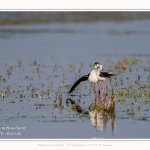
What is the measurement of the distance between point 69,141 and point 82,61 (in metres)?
8.02

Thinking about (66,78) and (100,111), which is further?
(66,78)

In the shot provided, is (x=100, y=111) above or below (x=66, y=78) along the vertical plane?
below

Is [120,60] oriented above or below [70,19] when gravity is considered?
below

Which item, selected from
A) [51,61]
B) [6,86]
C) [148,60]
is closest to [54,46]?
[51,61]

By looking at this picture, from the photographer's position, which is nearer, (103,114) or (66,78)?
(103,114)

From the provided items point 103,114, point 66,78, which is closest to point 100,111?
point 103,114

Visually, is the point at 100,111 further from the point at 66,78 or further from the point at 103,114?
the point at 66,78

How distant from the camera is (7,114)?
11.9 meters

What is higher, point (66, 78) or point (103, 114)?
point (66, 78)

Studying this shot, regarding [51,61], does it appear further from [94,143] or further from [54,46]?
[94,143]

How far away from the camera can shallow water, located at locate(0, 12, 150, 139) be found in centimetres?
1091

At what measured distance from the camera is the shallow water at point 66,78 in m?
10.9

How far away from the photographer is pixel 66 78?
15.6 metres

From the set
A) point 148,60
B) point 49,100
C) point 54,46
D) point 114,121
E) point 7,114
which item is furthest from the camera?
point 54,46
